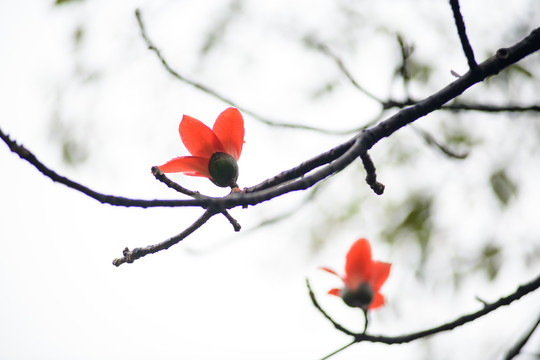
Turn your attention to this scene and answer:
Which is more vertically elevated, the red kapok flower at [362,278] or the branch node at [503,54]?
the branch node at [503,54]

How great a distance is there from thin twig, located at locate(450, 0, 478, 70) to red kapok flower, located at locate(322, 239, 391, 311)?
68 centimetres

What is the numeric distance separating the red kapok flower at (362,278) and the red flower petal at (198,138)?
574 millimetres

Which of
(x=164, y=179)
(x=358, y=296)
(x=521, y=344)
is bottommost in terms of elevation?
(x=521, y=344)

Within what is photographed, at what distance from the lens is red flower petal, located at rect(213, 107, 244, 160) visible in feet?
3.12

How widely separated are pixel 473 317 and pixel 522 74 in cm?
192

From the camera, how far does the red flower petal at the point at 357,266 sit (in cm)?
136

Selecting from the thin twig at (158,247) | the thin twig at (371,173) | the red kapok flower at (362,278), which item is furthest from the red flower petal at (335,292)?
the thin twig at (158,247)

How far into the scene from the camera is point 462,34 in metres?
0.83

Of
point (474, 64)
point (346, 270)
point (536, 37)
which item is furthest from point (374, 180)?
point (346, 270)

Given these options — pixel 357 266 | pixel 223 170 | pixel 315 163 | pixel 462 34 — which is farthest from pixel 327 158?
pixel 357 266

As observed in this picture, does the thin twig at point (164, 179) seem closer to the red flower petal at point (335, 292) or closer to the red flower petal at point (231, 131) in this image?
the red flower petal at point (231, 131)

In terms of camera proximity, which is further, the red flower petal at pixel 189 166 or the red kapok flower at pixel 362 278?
the red kapok flower at pixel 362 278

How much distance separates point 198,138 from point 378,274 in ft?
2.48

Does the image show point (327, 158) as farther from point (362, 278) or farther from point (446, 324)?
point (362, 278)
